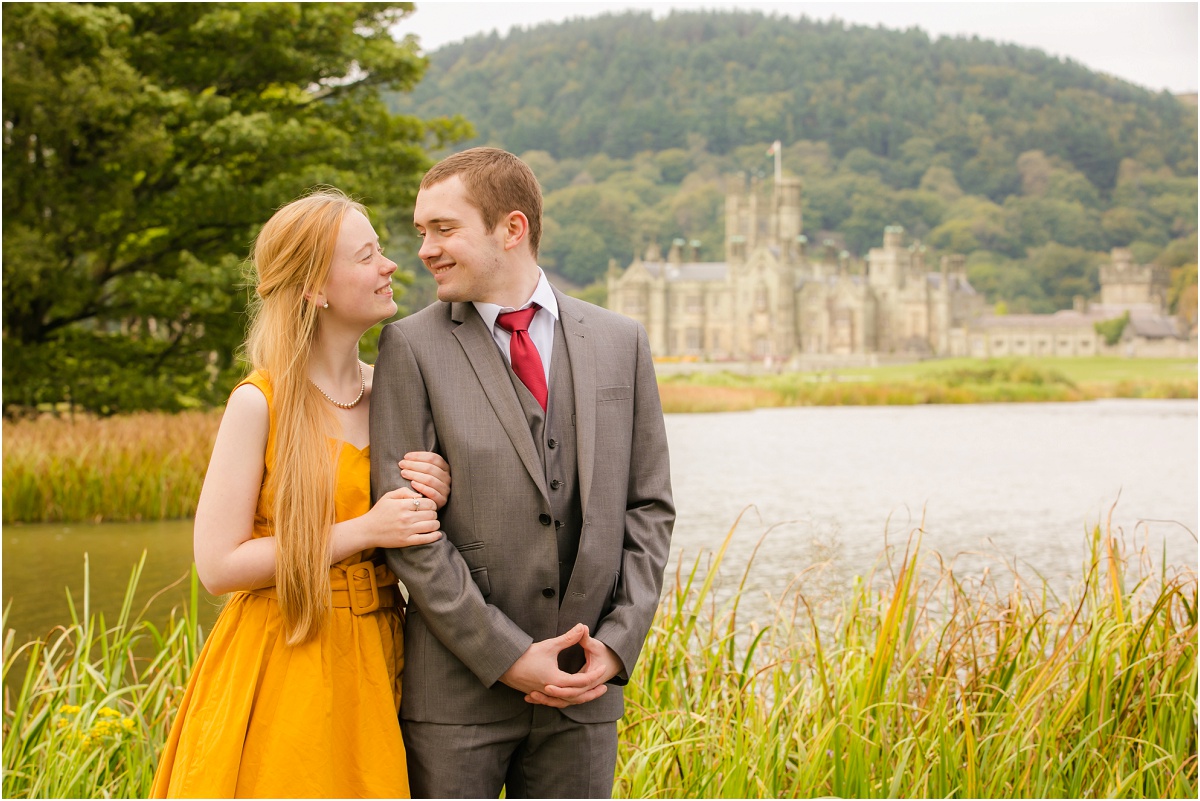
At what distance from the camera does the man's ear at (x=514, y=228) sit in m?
1.89

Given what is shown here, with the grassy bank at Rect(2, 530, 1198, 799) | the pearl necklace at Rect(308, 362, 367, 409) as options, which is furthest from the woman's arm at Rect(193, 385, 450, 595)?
the grassy bank at Rect(2, 530, 1198, 799)

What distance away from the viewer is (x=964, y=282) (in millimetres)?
81562

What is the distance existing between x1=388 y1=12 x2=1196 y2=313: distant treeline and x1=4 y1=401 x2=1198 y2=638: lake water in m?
59.2

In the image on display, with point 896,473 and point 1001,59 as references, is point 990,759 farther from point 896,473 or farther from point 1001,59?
point 1001,59

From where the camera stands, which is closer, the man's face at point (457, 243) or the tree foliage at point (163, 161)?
the man's face at point (457, 243)

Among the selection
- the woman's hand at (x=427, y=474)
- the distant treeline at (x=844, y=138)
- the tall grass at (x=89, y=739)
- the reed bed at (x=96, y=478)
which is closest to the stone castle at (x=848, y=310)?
the distant treeline at (x=844, y=138)

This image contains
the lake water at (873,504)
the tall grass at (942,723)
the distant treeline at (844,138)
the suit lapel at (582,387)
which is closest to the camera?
the suit lapel at (582,387)

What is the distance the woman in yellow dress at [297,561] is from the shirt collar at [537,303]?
0.58 ft

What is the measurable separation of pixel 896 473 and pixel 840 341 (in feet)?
196

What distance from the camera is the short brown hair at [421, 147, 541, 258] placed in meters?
1.84

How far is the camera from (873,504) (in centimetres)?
1473

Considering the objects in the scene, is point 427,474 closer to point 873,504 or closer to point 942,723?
point 942,723

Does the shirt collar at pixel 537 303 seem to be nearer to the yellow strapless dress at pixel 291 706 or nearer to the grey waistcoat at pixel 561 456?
the grey waistcoat at pixel 561 456

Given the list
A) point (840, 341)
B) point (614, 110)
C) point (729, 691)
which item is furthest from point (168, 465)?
point (614, 110)
